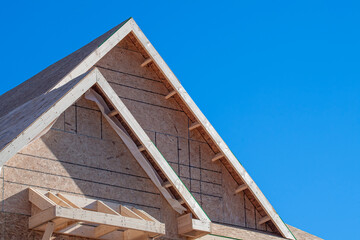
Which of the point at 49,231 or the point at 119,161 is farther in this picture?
the point at 119,161

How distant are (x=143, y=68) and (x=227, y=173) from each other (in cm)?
355

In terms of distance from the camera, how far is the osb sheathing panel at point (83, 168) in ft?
51.2

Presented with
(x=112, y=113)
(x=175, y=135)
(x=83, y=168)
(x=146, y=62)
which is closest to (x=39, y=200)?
(x=83, y=168)

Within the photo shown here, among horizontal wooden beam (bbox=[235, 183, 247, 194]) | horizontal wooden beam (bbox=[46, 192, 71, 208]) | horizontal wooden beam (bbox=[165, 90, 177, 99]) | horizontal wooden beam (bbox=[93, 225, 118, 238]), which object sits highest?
horizontal wooden beam (bbox=[165, 90, 177, 99])

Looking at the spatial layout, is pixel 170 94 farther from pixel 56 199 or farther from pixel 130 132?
pixel 56 199

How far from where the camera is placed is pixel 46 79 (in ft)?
69.9

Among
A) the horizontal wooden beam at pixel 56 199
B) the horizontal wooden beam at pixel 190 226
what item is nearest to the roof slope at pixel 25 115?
the horizontal wooden beam at pixel 56 199

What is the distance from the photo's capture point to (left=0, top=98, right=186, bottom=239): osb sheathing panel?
15609 mm

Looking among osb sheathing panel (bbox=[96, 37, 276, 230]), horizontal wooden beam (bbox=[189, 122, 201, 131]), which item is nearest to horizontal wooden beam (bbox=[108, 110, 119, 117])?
osb sheathing panel (bbox=[96, 37, 276, 230])

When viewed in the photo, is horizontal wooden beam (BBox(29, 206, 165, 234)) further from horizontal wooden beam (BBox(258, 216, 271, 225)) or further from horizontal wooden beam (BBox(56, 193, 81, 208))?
horizontal wooden beam (BBox(258, 216, 271, 225))

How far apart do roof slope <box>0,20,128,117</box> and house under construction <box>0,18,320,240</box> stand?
0.08 metres

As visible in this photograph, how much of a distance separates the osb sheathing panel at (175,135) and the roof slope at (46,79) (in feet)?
2.18

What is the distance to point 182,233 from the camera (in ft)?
56.6

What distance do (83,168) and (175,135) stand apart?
4.64m
